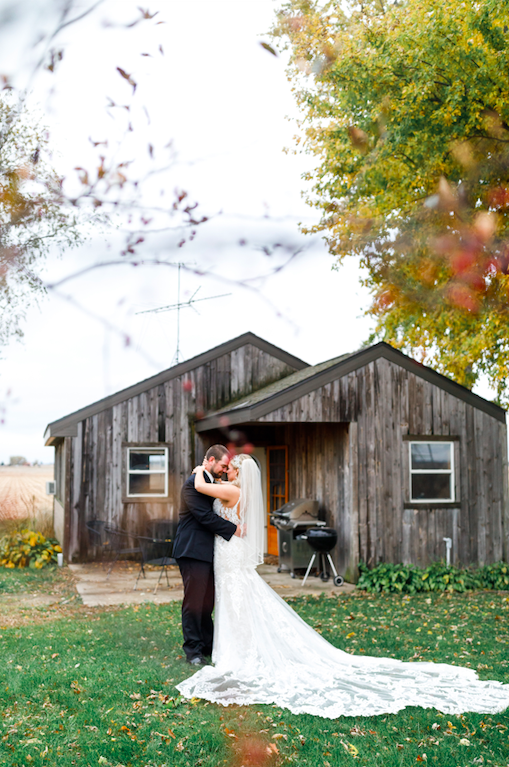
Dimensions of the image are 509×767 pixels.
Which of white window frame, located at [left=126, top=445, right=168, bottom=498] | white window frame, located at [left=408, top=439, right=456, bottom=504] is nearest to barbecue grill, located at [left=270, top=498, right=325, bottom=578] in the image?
white window frame, located at [left=408, top=439, right=456, bottom=504]

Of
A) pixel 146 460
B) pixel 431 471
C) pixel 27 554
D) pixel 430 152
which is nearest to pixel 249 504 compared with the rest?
pixel 431 471

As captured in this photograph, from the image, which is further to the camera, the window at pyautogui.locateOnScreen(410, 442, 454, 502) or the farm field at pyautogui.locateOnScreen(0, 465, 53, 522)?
the window at pyautogui.locateOnScreen(410, 442, 454, 502)

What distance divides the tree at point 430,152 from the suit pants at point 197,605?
6196 millimetres

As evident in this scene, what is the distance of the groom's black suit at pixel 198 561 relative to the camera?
6137mm

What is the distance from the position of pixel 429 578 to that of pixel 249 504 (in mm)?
5997

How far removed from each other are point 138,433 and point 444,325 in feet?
24.9

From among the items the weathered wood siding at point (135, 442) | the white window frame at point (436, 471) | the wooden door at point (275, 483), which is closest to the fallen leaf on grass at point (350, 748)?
the white window frame at point (436, 471)

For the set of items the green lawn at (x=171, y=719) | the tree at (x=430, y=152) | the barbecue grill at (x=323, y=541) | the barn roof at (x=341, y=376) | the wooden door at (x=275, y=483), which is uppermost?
the tree at (x=430, y=152)

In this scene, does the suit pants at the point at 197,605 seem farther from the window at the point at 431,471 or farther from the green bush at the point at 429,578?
the window at the point at 431,471

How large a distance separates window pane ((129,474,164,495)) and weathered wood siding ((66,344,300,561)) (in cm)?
21

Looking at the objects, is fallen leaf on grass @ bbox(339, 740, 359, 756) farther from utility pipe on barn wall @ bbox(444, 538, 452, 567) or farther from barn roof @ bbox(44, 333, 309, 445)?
barn roof @ bbox(44, 333, 309, 445)

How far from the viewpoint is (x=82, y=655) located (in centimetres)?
639

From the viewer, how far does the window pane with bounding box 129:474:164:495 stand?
14398 mm

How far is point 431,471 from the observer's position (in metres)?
11.8
